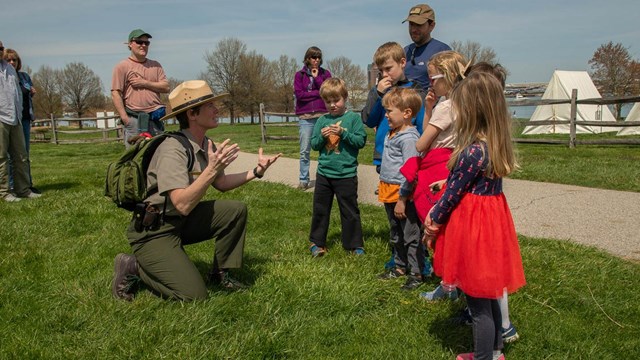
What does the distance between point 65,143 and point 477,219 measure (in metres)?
27.0

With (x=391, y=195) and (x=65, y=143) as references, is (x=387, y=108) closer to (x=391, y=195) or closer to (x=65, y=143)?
(x=391, y=195)

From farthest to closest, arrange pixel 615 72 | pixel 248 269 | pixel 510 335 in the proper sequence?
pixel 615 72, pixel 248 269, pixel 510 335

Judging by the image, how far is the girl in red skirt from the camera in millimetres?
2574

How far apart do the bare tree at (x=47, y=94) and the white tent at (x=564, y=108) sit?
48851mm

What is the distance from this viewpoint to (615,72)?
1288 inches

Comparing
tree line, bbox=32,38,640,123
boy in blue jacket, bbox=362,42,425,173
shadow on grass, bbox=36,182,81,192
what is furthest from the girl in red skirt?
tree line, bbox=32,38,640,123

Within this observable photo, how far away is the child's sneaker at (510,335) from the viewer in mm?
3070

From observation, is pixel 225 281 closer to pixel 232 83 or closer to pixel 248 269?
pixel 248 269

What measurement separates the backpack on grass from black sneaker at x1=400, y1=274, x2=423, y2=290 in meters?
1.75

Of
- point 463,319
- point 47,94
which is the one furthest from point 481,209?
point 47,94

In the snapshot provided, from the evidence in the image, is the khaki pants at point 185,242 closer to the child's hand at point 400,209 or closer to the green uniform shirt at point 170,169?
the green uniform shirt at point 170,169

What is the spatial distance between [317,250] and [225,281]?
111 centimetres

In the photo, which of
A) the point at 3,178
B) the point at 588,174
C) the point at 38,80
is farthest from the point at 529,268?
the point at 38,80

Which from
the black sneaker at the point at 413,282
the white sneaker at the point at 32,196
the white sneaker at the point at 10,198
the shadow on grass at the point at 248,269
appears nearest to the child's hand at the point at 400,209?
the black sneaker at the point at 413,282
